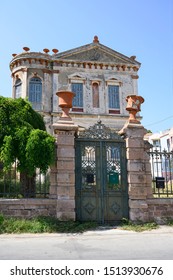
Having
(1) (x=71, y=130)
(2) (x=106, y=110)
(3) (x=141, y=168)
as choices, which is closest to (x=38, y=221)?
(1) (x=71, y=130)

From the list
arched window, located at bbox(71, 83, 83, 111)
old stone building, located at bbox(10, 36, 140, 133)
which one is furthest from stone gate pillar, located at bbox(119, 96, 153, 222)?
arched window, located at bbox(71, 83, 83, 111)

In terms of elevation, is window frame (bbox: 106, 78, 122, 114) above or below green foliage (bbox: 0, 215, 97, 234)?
above

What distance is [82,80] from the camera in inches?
915

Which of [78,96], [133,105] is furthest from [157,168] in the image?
[78,96]

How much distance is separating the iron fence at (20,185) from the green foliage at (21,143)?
42 centimetres

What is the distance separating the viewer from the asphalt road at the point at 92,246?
5625mm

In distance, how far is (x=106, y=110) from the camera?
75.4 ft

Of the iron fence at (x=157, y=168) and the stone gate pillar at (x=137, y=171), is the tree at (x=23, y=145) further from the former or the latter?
the iron fence at (x=157, y=168)

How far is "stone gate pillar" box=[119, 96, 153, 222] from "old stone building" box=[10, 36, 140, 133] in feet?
40.8

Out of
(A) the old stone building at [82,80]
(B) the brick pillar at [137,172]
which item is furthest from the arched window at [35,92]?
(B) the brick pillar at [137,172]

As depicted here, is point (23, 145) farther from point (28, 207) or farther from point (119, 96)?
point (119, 96)

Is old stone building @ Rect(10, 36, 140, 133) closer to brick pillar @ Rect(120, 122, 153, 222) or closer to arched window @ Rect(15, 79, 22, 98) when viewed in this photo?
arched window @ Rect(15, 79, 22, 98)

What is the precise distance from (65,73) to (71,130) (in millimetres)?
14799

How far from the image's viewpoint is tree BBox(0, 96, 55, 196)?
8.72m
